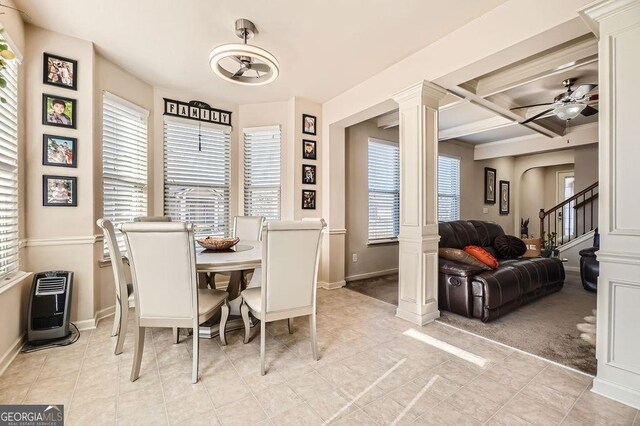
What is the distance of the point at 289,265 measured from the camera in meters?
2.03

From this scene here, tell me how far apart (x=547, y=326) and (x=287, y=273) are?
2623mm

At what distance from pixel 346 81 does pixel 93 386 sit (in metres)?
3.69

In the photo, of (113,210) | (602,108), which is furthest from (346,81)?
(113,210)

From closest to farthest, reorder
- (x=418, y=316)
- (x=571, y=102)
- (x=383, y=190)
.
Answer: (x=418, y=316)
(x=571, y=102)
(x=383, y=190)

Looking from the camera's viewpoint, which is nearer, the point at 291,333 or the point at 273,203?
the point at 291,333

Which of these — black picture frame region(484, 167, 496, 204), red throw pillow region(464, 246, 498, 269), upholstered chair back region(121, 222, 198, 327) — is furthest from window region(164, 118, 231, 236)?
black picture frame region(484, 167, 496, 204)

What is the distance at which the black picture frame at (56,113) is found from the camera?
8.34 feet

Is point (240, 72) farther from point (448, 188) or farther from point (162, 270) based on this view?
point (448, 188)

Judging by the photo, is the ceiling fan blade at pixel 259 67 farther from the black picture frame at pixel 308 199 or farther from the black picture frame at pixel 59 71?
the black picture frame at pixel 308 199

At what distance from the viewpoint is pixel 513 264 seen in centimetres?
A: 333

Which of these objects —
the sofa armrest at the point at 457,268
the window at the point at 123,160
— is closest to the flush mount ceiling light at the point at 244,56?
the window at the point at 123,160

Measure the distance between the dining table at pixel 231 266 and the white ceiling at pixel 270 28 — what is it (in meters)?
1.94

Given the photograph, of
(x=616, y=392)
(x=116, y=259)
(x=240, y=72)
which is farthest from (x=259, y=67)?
(x=616, y=392)

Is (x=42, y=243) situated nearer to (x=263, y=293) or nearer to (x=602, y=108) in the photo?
(x=263, y=293)
